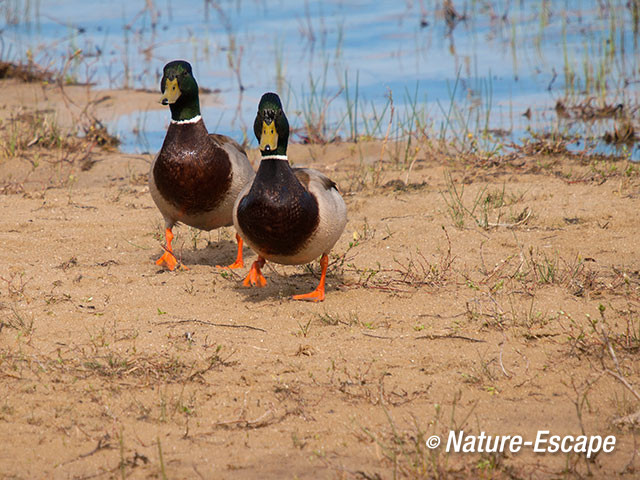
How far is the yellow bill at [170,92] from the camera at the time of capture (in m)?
5.07

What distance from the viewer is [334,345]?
3.70 meters

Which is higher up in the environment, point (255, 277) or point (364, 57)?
point (364, 57)

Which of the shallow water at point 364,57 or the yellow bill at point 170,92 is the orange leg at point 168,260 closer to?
the yellow bill at point 170,92

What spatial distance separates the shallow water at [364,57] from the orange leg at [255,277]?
129 inches

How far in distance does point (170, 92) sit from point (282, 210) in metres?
1.44

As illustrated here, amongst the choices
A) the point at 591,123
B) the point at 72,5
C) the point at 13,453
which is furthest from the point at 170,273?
the point at 72,5

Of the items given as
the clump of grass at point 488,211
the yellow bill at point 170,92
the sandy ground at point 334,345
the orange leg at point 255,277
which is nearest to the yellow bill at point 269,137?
the orange leg at point 255,277

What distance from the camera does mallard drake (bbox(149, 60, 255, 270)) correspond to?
493 cm

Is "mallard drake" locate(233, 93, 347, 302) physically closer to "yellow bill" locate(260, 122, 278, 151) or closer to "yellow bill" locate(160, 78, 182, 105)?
"yellow bill" locate(260, 122, 278, 151)

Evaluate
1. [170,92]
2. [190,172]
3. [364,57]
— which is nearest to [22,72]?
[364,57]

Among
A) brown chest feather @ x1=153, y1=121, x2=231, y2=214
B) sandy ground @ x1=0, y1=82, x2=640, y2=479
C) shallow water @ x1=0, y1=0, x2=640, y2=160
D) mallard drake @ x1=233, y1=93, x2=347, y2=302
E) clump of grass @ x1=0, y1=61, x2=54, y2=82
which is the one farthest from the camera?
clump of grass @ x1=0, y1=61, x2=54, y2=82

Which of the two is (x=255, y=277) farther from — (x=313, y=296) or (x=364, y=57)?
(x=364, y=57)

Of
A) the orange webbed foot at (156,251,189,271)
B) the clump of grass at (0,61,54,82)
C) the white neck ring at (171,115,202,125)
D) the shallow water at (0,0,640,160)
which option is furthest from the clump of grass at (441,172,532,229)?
the clump of grass at (0,61,54,82)

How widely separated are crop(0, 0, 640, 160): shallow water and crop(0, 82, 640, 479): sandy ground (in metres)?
2.48
